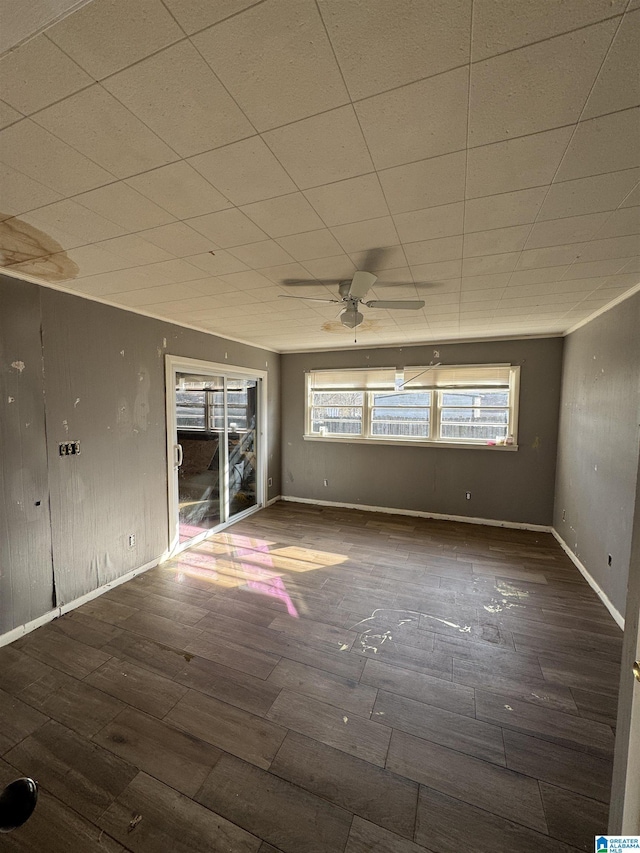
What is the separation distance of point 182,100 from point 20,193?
991 mm

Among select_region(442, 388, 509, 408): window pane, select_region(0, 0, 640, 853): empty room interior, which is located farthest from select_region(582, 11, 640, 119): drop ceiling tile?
select_region(442, 388, 509, 408): window pane

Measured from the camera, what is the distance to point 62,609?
8.64ft

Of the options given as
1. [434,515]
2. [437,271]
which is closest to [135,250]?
[437,271]

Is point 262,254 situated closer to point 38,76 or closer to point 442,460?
point 38,76

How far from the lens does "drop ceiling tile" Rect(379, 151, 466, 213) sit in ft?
4.09

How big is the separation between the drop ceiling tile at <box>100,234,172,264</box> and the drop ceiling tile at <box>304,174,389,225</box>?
1075 mm

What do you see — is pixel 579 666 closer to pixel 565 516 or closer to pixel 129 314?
pixel 565 516

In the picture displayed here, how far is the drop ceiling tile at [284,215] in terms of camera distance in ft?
4.92

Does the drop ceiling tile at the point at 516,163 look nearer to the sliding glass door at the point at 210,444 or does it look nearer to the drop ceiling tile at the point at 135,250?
the drop ceiling tile at the point at 135,250

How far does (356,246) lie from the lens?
6.24ft

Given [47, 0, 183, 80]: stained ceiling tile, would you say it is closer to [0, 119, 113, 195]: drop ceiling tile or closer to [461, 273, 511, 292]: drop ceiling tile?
[0, 119, 113, 195]: drop ceiling tile

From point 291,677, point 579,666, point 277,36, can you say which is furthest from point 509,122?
point 579,666

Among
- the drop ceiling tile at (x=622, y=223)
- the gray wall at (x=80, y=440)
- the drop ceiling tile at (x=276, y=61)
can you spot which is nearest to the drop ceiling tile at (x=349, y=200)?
the drop ceiling tile at (x=276, y=61)

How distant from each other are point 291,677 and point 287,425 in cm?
420
